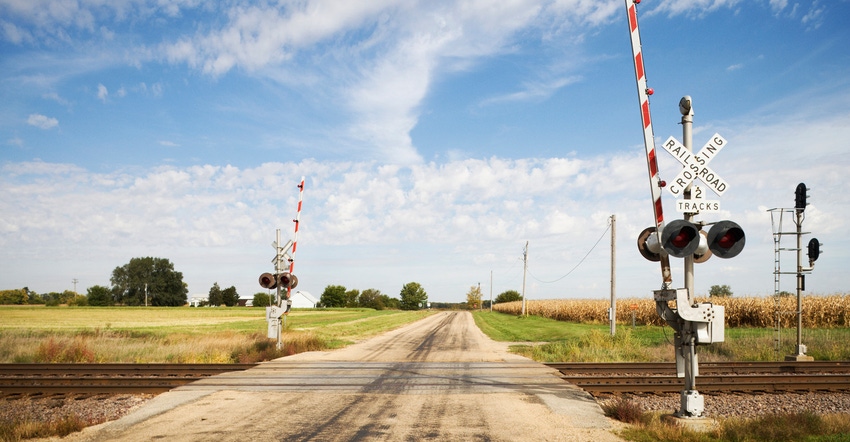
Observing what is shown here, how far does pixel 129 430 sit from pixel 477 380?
25.1 ft

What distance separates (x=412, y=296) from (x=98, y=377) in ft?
579

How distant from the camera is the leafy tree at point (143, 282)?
14512 cm

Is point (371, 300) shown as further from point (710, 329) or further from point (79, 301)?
point (710, 329)

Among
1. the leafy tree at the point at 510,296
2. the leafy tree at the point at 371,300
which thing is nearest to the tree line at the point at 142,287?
the leafy tree at the point at 371,300

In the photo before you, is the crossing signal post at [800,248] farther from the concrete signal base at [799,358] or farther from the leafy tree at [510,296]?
the leafy tree at [510,296]

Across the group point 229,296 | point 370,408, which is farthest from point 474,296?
point 370,408

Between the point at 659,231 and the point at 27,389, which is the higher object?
the point at 659,231

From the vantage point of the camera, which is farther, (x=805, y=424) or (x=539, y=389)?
(x=539, y=389)

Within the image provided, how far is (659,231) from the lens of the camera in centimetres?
769

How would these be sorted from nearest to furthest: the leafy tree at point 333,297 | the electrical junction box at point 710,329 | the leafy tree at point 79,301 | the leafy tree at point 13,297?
the electrical junction box at point 710,329 < the leafy tree at point 79,301 < the leafy tree at point 13,297 < the leafy tree at point 333,297

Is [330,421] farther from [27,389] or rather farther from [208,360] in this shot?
[208,360]

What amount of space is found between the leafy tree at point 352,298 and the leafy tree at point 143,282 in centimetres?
4790

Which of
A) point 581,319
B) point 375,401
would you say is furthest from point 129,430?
point 581,319

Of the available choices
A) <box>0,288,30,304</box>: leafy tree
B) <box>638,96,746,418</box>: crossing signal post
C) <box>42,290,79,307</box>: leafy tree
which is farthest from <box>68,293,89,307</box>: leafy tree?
<box>638,96,746,418</box>: crossing signal post
